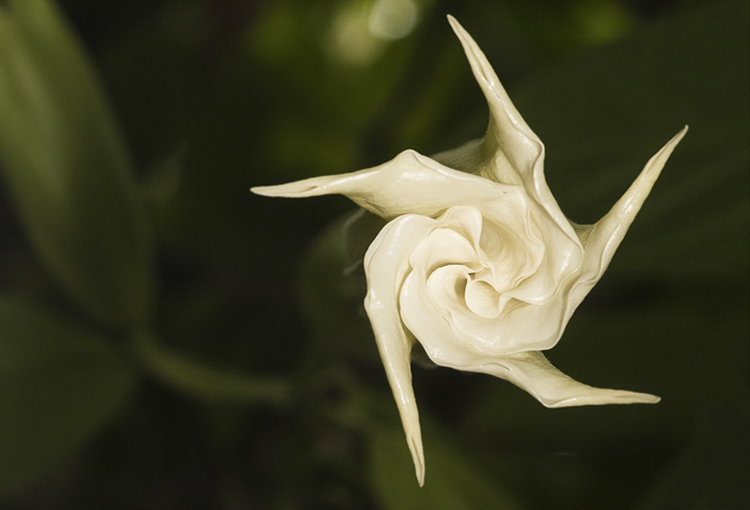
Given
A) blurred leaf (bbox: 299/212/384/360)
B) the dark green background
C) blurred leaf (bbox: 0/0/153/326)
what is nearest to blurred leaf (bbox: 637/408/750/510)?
the dark green background

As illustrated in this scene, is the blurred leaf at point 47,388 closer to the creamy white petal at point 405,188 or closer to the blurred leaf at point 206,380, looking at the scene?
the blurred leaf at point 206,380

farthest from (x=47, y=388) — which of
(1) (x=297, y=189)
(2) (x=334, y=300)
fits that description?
(1) (x=297, y=189)

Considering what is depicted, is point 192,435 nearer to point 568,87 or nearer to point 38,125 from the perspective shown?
point 38,125

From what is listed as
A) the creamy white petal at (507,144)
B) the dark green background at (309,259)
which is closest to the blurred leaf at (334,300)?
the dark green background at (309,259)

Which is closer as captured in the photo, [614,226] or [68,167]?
[614,226]

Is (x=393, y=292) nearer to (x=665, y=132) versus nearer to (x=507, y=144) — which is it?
(x=507, y=144)

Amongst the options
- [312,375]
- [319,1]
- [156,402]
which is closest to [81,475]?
[156,402]
